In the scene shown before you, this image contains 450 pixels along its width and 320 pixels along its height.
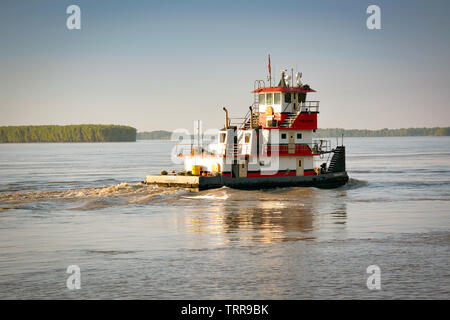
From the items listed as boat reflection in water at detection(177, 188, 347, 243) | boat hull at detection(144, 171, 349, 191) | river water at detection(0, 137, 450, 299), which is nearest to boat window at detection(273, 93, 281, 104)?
boat hull at detection(144, 171, 349, 191)

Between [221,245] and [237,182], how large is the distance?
64.1 ft

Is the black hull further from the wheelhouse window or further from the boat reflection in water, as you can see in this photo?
the wheelhouse window

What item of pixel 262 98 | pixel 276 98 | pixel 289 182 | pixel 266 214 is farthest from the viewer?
pixel 262 98

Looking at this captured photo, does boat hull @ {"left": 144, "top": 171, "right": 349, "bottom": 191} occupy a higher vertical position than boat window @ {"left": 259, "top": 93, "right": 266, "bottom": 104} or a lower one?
lower

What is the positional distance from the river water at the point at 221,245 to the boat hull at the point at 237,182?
0.83 meters

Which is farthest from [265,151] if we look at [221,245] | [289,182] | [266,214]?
[221,245]

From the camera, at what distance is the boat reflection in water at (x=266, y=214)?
2619 cm

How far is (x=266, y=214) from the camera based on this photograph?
106ft

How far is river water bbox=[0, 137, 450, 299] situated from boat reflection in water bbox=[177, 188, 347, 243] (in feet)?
0.24

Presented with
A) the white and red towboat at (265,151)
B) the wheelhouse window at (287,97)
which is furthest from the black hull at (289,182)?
the wheelhouse window at (287,97)

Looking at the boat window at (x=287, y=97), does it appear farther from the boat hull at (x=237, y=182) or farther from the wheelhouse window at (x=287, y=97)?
the boat hull at (x=237, y=182)

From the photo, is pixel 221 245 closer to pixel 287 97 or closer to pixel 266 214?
pixel 266 214

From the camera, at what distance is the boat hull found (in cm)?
4197
